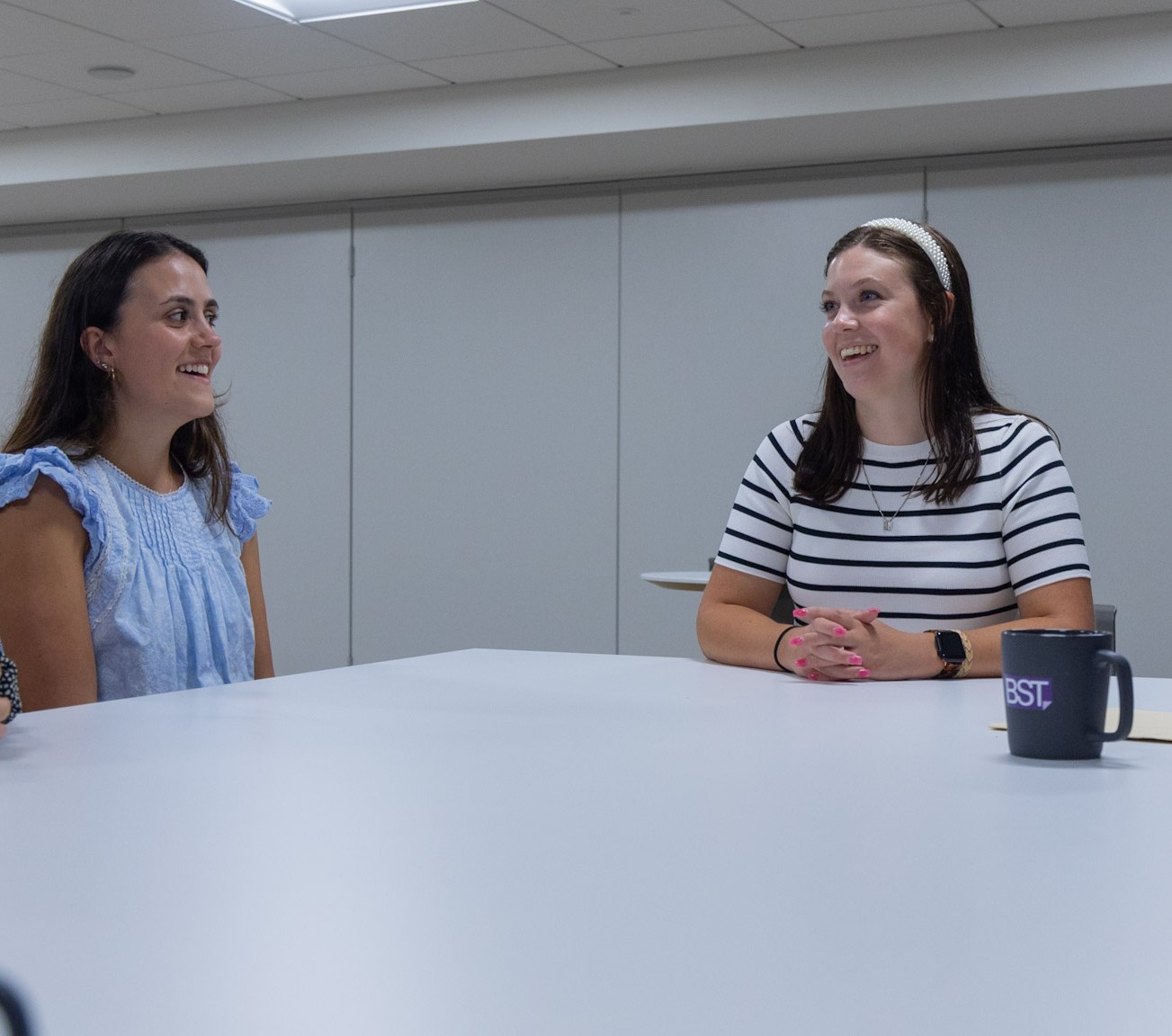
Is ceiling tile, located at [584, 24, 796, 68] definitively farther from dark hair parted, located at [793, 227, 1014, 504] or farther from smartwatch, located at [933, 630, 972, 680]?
smartwatch, located at [933, 630, 972, 680]

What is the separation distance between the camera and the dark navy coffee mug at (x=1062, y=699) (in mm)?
1164

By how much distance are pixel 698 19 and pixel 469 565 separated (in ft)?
8.80

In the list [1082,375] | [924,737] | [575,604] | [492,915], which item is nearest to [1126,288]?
[1082,375]

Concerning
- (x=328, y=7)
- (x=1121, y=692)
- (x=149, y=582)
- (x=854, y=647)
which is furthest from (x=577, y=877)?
(x=328, y=7)

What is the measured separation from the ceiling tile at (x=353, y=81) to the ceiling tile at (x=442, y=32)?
0.57 feet

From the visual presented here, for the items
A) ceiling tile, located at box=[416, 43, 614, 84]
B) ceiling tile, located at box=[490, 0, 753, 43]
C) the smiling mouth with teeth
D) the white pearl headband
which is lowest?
the smiling mouth with teeth

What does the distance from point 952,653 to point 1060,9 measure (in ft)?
10.9

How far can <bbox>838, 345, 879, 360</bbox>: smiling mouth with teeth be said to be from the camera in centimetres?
206

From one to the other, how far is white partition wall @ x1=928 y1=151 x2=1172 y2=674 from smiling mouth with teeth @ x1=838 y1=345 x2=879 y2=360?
11.2 ft

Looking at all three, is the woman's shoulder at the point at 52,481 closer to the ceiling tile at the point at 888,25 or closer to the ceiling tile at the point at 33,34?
the ceiling tile at the point at 33,34

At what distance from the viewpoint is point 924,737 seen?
1.27 m

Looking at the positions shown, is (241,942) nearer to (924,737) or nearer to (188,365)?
(924,737)

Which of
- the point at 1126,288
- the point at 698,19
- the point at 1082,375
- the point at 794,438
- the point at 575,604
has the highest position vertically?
the point at 698,19

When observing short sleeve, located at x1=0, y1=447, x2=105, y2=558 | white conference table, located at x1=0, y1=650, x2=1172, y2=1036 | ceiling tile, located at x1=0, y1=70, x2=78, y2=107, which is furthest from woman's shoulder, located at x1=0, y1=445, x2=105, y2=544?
ceiling tile, located at x1=0, y1=70, x2=78, y2=107
